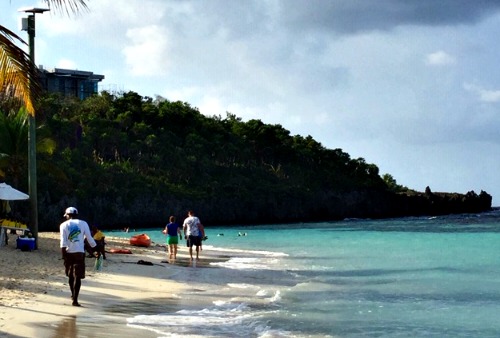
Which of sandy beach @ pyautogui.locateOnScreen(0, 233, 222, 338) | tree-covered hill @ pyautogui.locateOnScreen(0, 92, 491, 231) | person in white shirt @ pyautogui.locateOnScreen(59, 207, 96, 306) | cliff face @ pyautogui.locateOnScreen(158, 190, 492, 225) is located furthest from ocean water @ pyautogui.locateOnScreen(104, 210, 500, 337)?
cliff face @ pyautogui.locateOnScreen(158, 190, 492, 225)

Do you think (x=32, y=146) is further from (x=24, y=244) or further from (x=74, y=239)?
(x=74, y=239)

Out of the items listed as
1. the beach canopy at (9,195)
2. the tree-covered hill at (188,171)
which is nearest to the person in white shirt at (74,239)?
the beach canopy at (9,195)

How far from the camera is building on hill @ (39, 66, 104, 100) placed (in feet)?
325

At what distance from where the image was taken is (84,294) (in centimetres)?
1341

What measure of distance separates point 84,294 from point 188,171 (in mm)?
76258

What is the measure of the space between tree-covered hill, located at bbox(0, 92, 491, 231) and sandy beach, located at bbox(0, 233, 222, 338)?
47.2 m

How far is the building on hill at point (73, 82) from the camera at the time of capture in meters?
99.2

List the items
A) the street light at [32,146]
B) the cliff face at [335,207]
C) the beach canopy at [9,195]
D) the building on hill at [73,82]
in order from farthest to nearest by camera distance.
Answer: the building on hill at [73,82] → the cliff face at [335,207] → the beach canopy at [9,195] → the street light at [32,146]

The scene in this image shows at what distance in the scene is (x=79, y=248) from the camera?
11.3m

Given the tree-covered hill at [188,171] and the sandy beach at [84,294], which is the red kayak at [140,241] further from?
the tree-covered hill at [188,171]

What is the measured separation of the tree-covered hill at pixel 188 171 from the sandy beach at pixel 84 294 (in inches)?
1857

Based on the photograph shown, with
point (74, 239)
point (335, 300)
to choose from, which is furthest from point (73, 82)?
point (74, 239)

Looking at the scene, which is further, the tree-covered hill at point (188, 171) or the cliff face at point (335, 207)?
the cliff face at point (335, 207)

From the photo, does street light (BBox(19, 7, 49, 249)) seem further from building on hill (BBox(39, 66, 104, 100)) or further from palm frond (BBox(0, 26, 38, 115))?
building on hill (BBox(39, 66, 104, 100))
